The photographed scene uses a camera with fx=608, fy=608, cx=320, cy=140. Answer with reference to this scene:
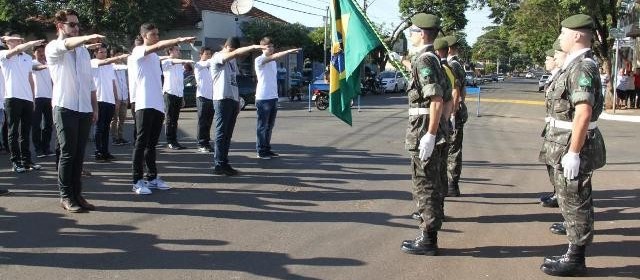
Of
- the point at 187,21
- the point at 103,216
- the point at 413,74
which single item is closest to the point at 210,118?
the point at 103,216

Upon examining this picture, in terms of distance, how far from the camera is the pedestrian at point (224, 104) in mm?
8383

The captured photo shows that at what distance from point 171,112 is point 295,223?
224 inches

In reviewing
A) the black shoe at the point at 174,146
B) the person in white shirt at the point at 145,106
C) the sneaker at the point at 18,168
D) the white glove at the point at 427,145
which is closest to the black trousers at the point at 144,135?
the person in white shirt at the point at 145,106

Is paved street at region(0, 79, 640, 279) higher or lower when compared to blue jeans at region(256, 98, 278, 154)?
lower

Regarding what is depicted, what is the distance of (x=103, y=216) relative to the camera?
19.9 feet

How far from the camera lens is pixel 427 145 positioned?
193 inches

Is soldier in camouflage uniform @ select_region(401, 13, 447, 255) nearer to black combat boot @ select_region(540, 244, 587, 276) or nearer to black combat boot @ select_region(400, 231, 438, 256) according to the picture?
black combat boot @ select_region(400, 231, 438, 256)

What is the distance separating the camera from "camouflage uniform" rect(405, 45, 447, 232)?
4961mm

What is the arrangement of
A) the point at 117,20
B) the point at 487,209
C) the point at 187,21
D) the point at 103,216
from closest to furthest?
the point at 103,216 → the point at 487,209 → the point at 117,20 → the point at 187,21

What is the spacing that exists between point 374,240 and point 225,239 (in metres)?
1.33

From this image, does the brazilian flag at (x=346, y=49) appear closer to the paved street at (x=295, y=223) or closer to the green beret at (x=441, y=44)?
the green beret at (x=441, y=44)

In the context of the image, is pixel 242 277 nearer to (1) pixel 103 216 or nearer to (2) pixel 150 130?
(1) pixel 103 216

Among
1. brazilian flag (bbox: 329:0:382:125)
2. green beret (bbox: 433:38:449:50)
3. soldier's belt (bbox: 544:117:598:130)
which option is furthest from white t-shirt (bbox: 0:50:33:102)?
soldier's belt (bbox: 544:117:598:130)

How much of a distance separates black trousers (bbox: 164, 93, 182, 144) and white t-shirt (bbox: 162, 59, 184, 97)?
0.09m
